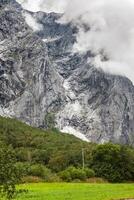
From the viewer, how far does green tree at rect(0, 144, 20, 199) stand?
25641 mm

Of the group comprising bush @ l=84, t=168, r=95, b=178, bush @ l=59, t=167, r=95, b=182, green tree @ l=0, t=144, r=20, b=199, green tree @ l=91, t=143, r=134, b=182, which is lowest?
green tree @ l=0, t=144, r=20, b=199

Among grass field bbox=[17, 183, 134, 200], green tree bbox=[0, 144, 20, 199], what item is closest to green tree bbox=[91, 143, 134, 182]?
grass field bbox=[17, 183, 134, 200]

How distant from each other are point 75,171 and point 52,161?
64905 mm

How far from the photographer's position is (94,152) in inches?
5714

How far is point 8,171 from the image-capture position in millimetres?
25719

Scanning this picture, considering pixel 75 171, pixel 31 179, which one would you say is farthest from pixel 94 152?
pixel 31 179

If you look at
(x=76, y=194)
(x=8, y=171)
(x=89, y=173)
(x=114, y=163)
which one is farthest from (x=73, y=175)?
(x=8, y=171)

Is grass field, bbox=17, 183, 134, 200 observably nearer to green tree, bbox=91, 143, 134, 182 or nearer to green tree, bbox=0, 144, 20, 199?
green tree, bbox=0, 144, 20, 199

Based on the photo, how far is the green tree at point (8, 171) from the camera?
25641 mm

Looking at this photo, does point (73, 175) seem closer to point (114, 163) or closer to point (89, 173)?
point (89, 173)

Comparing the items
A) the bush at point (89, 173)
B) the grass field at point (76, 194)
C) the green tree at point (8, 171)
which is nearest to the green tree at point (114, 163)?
the bush at point (89, 173)

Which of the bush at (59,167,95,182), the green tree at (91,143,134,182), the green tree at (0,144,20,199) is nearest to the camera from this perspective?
the green tree at (0,144,20,199)

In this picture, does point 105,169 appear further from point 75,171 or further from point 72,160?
point 72,160

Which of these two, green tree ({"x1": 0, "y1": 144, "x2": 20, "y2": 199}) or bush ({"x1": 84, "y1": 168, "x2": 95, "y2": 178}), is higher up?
bush ({"x1": 84, "y1": 168, "x2": 95, "y2": 178})
